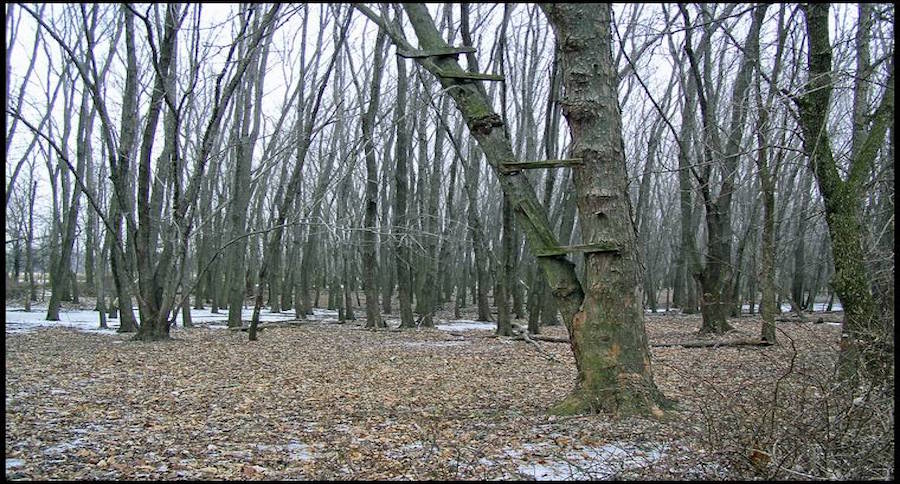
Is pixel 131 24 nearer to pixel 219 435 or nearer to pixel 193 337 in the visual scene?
pixel 193 337

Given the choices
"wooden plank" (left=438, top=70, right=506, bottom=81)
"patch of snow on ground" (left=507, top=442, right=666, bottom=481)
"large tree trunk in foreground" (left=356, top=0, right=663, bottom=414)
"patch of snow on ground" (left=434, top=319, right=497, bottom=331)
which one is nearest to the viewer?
"patch of snow on ground" (left=507, top=442, right=666, bottom=481)

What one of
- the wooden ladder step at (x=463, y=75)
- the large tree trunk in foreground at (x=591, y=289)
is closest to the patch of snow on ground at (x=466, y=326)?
the large tree trunk in foreground at (x=591, y=289)

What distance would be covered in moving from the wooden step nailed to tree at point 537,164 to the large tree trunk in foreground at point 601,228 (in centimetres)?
11

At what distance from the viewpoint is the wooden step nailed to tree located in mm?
4906

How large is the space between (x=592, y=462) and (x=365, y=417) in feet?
7.03

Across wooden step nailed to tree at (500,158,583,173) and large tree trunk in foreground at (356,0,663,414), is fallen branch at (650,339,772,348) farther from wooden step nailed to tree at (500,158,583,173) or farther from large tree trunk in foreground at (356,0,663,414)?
wooden step nailed to tree at (500,158,583,173)

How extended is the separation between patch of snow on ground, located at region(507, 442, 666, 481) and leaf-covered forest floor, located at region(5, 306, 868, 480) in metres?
0.02

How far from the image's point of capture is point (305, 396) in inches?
249

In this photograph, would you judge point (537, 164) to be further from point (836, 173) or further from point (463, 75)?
point (836, 173)

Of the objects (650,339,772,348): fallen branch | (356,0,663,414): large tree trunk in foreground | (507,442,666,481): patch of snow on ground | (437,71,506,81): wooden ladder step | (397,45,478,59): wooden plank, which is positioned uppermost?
(397,45,478,59): wooden plank

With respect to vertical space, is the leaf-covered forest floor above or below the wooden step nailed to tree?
below

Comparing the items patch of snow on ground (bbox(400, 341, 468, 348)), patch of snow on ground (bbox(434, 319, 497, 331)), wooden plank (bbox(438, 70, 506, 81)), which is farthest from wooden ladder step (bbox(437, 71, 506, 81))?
patch of snow on ground (bbox(434, 319, 497, 331))

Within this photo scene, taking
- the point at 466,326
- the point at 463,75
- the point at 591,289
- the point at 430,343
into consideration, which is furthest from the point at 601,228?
the point at 466,326

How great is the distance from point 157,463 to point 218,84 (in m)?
7.92
